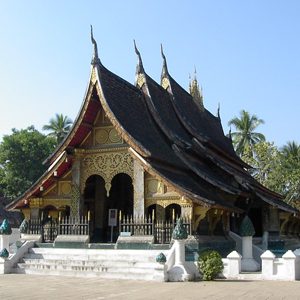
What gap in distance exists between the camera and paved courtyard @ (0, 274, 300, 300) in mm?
9242

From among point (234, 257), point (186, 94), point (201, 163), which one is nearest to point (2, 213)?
point (186, 94)

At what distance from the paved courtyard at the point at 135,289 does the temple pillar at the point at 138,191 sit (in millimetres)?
3180

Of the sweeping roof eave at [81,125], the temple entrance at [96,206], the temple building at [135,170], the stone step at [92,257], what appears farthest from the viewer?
the temple entrance at [96,206]

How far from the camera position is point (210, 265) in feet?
40.6

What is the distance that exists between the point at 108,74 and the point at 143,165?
13.0ft

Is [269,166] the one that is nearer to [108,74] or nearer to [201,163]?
[201,163]

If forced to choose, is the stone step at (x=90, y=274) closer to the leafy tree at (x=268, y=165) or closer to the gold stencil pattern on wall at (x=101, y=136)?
the gold stencil pattern on wall at (x=101, y=136)

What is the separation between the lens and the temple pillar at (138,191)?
1535cm

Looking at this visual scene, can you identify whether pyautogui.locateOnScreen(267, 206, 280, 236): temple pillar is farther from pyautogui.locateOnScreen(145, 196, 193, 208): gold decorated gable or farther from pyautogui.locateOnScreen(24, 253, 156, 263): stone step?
pyautogui.locateOnScreen(24, 253, 156, 263): stone step

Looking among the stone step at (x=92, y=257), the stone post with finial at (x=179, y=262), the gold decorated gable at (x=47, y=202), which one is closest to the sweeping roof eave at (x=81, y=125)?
the gold decorated gable at (x=47, y=202)

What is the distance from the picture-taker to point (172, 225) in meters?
14.6

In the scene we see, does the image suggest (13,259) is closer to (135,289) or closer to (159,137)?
(135,289)

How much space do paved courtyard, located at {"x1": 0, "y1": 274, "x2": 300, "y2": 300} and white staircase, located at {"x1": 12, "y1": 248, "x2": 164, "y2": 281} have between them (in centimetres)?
64

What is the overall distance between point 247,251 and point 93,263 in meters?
4.64
